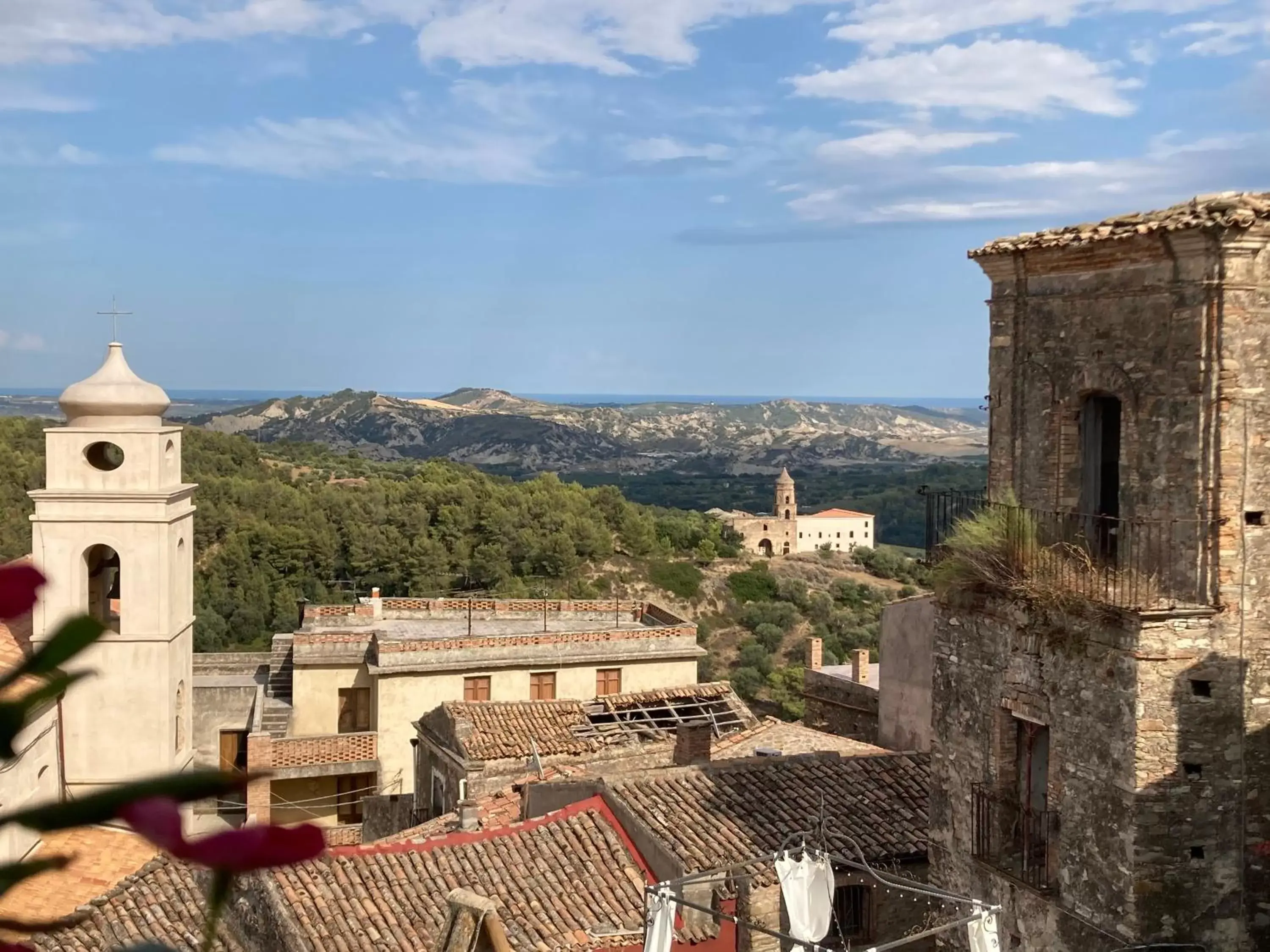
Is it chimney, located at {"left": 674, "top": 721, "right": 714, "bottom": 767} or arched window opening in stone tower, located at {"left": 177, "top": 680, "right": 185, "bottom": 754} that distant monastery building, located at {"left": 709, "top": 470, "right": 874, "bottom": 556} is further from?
chimney, located at {"left": 674, "top": 721, "right": 714, "bottom": 767}

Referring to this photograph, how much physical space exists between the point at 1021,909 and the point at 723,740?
33.8 feet

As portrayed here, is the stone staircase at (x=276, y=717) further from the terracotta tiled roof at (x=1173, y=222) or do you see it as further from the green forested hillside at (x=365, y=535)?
the terracotta tiled roof at (x=1173, y=222)

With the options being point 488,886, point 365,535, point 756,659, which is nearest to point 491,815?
point 488,886

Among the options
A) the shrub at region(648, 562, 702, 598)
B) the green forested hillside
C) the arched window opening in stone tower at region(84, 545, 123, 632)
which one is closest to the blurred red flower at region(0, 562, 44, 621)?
the arched window opening in stone tower at region(84, 545, 123, 632)

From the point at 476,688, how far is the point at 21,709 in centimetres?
2923

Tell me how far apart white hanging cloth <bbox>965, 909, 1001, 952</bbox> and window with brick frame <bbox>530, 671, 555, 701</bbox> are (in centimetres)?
2120

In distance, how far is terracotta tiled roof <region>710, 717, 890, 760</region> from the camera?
1989 cm

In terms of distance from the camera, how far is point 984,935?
32.0ft

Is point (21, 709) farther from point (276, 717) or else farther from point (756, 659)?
point (756, 659)

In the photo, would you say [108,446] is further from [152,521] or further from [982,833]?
[982,833]

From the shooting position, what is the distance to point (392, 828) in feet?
→ 80.6

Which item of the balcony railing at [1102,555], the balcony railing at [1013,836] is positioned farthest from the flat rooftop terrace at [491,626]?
the balcony railing at [1102,555]

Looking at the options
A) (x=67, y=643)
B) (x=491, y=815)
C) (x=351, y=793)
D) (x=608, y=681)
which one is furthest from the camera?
(x=608, y=681)

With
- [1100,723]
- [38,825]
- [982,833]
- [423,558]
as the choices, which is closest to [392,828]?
[982,833]
